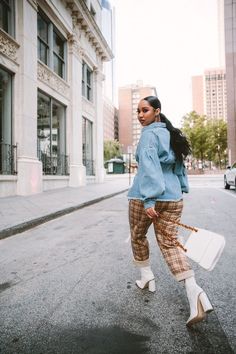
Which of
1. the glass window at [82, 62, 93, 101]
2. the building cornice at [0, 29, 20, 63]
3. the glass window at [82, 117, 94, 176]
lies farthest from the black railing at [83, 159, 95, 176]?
the building cornice at [0, 29, 20, 63]

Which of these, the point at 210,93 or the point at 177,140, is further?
the point at 210,93

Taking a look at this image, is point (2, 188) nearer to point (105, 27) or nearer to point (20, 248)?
point (20, 248)

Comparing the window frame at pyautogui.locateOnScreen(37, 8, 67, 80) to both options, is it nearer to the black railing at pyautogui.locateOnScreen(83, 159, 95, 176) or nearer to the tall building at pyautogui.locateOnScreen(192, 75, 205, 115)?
the black railing at pyautogui.locateOnScreen(83, 159, 95, 176)

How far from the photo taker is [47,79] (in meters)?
15.6

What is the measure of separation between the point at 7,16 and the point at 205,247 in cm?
1344

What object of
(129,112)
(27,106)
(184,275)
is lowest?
(184,275)

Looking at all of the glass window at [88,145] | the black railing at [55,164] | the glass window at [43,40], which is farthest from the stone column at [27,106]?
the glass window at [88,145]

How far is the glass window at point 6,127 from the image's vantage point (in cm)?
1208

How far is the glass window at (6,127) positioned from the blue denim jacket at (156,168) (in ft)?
34.6

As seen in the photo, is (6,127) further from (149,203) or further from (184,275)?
(184,275)

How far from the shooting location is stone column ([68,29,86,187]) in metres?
18.5

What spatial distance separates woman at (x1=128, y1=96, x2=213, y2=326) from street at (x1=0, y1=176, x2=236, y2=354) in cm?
24

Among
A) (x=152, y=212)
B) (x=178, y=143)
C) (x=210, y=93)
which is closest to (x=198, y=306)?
(x=152, y=212)

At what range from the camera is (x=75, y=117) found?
18.9m
